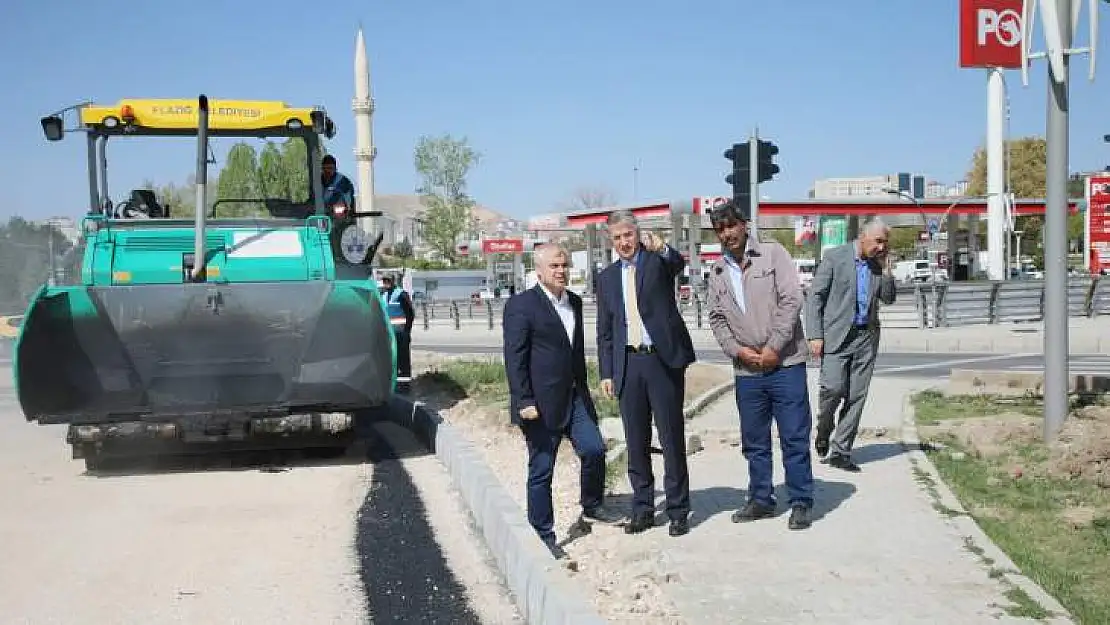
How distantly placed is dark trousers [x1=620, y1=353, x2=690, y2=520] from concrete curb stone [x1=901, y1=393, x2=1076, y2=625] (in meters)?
1.53

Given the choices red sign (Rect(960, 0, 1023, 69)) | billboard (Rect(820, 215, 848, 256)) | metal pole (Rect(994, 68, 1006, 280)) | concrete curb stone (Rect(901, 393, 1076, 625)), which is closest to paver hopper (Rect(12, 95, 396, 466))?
concrete curb stone (Rect(901, 393, 1076, 625))

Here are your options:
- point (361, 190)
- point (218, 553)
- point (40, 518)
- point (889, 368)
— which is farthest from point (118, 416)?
point (361, 190)

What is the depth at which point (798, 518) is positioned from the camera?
6559 millimetres

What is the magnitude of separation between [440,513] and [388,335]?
2.27 m

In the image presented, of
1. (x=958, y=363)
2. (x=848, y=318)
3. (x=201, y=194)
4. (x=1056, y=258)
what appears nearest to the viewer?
(x=848, y=318)

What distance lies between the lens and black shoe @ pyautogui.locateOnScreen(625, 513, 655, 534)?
6727 mm

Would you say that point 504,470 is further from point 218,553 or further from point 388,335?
point 218,553

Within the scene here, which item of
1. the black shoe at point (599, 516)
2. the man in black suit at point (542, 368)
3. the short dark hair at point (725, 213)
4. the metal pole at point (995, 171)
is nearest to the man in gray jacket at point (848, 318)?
the short dark hair at point (725, 213)

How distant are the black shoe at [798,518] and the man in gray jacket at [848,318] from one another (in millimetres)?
1850

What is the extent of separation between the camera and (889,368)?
19.2 m

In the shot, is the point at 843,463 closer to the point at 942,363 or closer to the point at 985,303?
the point at 942,363

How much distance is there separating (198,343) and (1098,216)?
119 ft

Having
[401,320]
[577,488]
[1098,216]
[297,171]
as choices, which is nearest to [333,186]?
[297,171]

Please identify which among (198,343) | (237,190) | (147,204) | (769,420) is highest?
(237,190)
